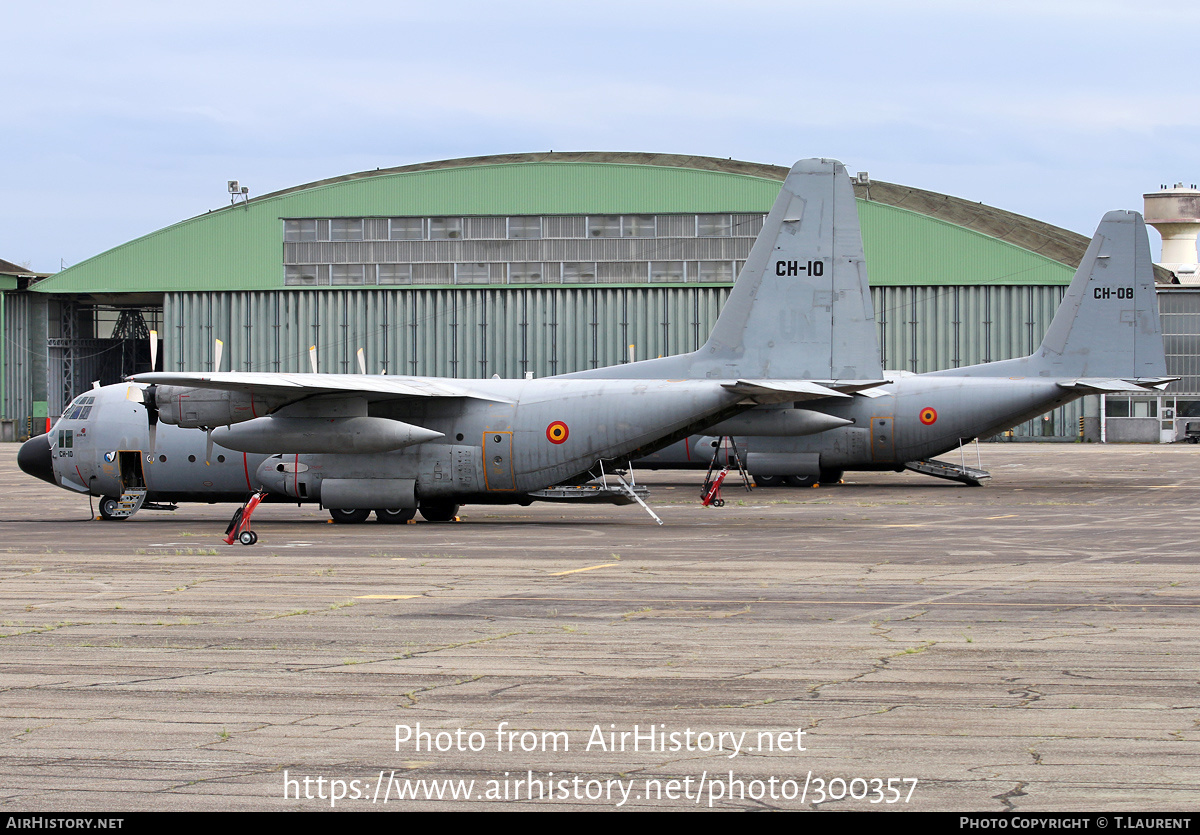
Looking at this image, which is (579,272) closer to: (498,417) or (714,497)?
(714,497)

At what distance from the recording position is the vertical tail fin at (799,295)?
26.9 metres

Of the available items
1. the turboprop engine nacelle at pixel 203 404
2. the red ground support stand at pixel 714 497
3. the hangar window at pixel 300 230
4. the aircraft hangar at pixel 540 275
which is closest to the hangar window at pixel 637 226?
the aircraft hangar at pixel 540 275

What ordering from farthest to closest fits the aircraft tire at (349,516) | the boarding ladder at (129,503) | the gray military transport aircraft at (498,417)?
the boarding ladder at (129,503) < the aircraft tire at (349,516) < the gray military transport aircraft at (498,417)

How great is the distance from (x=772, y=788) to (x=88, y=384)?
79655 mm

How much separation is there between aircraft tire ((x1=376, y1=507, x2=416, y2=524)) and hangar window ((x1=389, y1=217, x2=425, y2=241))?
140 ft

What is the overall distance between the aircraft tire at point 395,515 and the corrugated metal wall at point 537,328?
39294mm

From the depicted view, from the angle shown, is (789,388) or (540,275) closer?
(789,388)

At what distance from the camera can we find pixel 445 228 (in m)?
67.8

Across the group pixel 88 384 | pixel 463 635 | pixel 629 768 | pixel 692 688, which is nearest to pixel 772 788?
pixel 629 768

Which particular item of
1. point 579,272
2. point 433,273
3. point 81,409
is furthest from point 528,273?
point 81,409

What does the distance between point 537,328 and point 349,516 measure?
41.1 m

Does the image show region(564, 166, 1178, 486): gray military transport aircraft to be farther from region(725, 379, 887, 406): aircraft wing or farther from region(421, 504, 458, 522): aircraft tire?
region(421, 504, 458, 522): aircraft tire

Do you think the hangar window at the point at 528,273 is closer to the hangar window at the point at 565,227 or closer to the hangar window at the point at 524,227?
the hangar window at the point at 524,227

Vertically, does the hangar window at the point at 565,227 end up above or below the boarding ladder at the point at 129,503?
above
